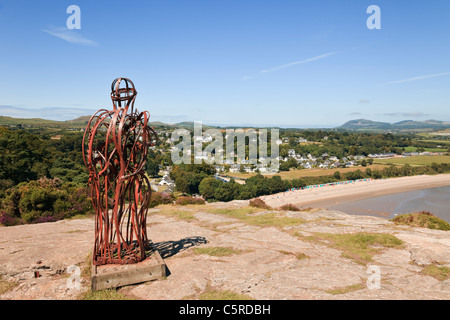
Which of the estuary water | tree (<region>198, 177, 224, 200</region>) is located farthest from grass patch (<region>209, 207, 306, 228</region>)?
tree (<region>198, 177, 224, 200</region>)

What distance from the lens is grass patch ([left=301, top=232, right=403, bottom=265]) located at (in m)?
9.27

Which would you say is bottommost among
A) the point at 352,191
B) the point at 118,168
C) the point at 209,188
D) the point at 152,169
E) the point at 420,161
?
the point at 352,191

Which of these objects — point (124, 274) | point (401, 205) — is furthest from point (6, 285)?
point (401, 205)

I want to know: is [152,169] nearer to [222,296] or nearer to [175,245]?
[175,245]

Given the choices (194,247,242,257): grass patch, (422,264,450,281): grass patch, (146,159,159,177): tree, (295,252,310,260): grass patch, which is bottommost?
(146,159,159,177): tree

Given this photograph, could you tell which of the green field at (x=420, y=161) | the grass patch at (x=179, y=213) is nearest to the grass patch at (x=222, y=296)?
→ the grass patch at (x=179, y=213)

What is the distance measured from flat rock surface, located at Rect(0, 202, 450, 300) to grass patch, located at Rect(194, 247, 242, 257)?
10 cm

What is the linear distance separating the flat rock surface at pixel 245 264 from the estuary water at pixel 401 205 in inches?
1022

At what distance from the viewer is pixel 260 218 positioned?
14.9 meters

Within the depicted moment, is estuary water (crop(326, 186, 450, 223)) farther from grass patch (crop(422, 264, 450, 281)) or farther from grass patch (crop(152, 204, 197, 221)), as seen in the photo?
grass patch (crop(422, 264, 450, 281))

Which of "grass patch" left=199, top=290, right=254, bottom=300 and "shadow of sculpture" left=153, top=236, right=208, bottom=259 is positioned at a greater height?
"grass patch" left=199, top=290, right=254, bottom=300

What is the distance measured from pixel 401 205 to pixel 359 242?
115 feet

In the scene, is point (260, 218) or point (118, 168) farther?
point (260, 218)

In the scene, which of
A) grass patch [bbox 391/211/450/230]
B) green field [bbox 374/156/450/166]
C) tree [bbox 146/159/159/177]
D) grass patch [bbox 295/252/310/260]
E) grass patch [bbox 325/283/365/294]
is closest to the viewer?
grass patch [bbox 325/283/365/294]
